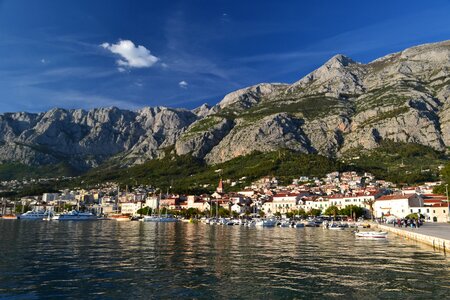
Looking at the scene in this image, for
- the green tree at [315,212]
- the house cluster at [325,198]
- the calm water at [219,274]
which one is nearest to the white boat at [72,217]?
the house cluster at [325,198]

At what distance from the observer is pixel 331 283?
2270 centimetres

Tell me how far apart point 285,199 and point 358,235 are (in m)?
97.2

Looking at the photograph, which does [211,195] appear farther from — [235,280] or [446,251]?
[235,280]

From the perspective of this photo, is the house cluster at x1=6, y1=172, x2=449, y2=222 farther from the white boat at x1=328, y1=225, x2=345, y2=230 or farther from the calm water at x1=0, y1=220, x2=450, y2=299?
the calm water at x1=0, y1=220, x2=450, y2=299

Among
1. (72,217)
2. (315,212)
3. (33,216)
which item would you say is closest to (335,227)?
(315,212)

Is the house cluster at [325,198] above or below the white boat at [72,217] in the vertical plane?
above

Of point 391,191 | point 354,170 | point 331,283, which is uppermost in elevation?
point 354,170

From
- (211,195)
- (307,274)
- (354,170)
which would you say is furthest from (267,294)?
(354,170)

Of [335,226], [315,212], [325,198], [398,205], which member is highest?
[325,198]

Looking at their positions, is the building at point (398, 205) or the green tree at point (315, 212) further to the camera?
the green tree at point (315, 212)

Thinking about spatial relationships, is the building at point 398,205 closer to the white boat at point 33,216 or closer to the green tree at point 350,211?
the green tree at point 350,211

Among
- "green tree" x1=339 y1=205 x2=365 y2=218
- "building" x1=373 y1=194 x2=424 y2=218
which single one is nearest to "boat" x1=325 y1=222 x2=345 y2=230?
"green tree" x1=339 y1=205 x2=365 y2=218

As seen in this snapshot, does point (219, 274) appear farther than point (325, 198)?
No

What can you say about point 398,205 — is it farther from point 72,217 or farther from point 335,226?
point 72,217
